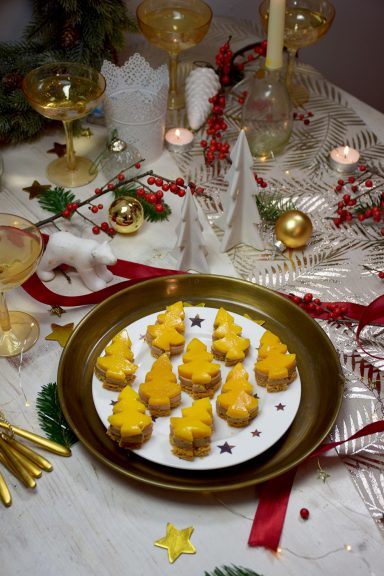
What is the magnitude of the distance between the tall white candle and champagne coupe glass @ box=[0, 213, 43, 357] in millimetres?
580

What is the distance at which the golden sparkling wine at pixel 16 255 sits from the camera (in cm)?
98

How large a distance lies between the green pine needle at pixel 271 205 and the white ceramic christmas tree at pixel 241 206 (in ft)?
0.15

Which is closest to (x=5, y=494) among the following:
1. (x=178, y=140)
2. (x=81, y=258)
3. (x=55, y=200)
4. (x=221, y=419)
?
(x=221, y=419)

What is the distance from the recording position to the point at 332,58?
2.20 meters

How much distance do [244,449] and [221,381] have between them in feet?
0.40

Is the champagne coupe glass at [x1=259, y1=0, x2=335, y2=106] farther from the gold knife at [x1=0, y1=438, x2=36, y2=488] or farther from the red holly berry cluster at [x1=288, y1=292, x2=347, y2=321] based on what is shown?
the gold knife at [x1=0, y1=438, x2=36, y2=488]

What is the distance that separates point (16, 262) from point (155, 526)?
426 millimetres

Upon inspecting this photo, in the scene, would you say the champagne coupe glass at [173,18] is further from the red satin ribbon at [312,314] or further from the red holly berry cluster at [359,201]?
the red satin ribbon at [312,314]

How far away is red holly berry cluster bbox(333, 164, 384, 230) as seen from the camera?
1295 mm

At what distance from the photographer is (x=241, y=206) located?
123cm

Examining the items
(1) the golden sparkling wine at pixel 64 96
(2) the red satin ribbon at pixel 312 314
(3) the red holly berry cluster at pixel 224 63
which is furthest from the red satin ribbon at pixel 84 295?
(3) the red holly berry cluster at pixel 224 63

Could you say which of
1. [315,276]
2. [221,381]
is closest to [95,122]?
[315,276]

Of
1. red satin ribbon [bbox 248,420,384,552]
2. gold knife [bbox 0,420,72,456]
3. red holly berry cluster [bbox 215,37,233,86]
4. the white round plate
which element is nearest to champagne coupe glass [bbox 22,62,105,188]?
red holly berry cluster [bbox 215,37,233,86]

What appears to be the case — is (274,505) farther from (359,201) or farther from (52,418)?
(359,201)
